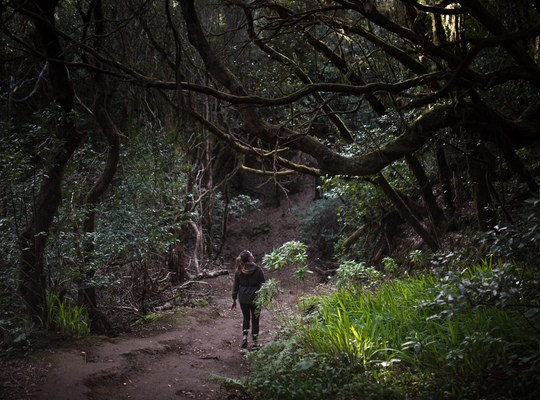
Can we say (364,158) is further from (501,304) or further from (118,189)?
(118,189)

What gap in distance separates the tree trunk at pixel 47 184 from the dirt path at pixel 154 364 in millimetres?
1174

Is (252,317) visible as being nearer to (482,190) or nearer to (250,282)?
(250,282)

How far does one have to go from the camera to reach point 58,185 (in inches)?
336

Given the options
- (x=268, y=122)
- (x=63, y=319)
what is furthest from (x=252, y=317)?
(x=268, y=122)

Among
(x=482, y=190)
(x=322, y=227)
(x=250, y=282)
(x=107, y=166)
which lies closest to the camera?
(x=482, y=190)

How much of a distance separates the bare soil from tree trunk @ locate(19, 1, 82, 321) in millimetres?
1024

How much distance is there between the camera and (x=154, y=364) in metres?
8.31

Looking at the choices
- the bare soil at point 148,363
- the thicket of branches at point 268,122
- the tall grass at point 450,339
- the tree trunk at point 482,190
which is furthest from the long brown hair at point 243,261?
the tree trunk at point 482,190

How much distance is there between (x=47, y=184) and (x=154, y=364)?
356 centimetres

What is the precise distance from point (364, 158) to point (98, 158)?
6742 mm

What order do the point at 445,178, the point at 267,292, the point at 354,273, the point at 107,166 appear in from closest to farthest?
the point at 267,292
the point at 354,273
the point at 107,166
the point at 445,178

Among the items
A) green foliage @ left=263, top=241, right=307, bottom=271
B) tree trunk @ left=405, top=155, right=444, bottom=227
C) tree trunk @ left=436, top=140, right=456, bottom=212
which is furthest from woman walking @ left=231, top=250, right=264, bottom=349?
tree trunk @ left=436, top=140, right=456, bottom=212

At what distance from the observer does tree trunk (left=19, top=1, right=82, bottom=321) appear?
812cm

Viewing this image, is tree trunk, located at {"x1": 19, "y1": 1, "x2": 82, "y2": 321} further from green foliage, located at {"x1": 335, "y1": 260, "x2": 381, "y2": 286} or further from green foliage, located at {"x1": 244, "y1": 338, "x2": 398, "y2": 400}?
green foliage, located at {"x1": 335, "y1": 260, "x2": 381, "y2": 286}
